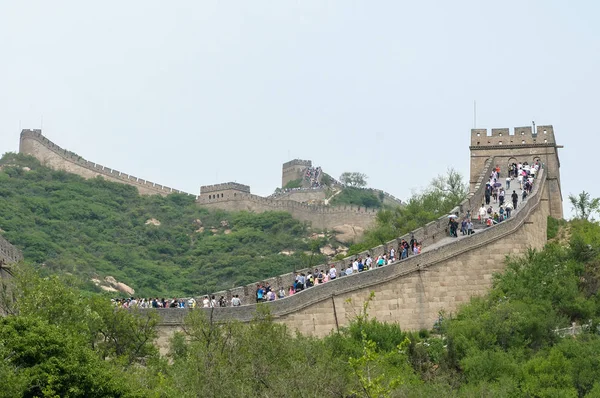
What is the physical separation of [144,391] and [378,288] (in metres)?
13.3

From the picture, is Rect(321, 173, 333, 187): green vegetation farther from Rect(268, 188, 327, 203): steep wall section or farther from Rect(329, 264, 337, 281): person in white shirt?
Rect(329, 264, 337, 281): person in white shirt

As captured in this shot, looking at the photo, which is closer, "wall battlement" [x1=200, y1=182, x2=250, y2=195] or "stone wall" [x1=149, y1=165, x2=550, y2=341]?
"stone wall" [x1=149, y1=165, x2=550, y2=341]

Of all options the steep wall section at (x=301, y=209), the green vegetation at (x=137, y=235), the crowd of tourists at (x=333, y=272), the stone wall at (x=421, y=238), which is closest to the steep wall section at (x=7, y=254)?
the stone wall at (x=421, y=238)

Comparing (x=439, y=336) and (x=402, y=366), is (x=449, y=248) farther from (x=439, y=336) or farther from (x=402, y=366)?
(x=402, y=366)

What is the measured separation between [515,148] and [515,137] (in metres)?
0.41

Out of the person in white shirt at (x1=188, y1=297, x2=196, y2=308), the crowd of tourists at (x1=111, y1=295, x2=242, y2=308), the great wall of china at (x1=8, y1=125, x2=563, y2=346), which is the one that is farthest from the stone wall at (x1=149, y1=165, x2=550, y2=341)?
the crowd of tourists at (x1=111, y1=295, x2=242, y2=308)

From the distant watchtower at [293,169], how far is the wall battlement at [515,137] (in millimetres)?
69528

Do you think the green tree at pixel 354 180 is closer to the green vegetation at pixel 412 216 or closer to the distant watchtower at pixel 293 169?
the distant watchtower at pixel 293 169

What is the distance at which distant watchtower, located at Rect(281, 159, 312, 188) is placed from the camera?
126 m

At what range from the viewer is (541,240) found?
48.2 m

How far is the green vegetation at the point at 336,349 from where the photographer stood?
3011cm

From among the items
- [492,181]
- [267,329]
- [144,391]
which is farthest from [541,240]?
[144,391]

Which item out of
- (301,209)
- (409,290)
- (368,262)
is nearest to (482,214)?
(368,262)

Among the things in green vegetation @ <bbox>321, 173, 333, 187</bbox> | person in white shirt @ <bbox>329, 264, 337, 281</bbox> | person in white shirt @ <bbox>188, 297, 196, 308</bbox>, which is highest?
green vegetation @ <bbox>321, 173, 333, 187</bbox>
